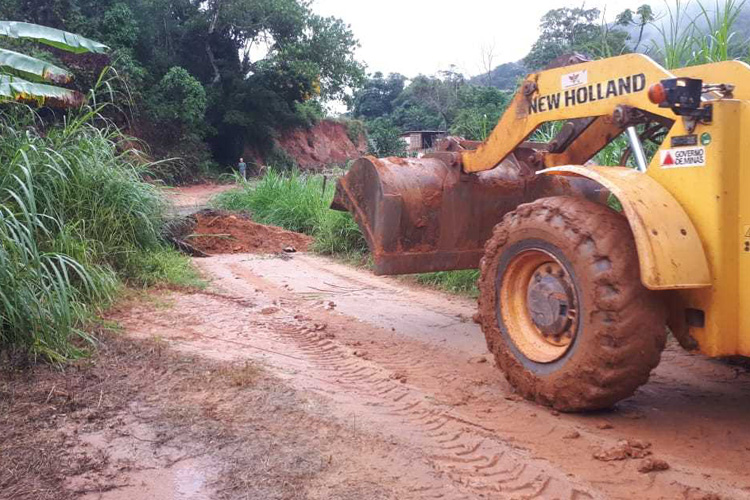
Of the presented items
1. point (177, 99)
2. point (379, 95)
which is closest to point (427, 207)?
point (177, 99)

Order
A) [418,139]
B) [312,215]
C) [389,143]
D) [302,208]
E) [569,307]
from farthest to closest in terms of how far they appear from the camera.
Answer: [418,139] → [389,143] → [302,208] → [312,215] → [569,307]

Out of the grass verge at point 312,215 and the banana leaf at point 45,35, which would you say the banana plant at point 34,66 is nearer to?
the banana leaf at point 45,35

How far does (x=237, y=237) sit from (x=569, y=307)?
28.2 ft

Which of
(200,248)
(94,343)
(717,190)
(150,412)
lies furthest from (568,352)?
(200,248)

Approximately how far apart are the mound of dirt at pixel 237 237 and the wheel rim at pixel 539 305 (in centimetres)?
729

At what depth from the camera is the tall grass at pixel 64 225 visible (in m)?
4.31

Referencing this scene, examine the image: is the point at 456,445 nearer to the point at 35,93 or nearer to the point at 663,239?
the point at 663,239

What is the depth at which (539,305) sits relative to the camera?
3787 mm

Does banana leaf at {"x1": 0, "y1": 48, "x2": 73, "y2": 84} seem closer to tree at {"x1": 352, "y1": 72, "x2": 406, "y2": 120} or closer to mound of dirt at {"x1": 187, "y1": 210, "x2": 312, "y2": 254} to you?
mound of dirt at {"x1": 187, "y1": 210, "x2": 312, "y2": 254}

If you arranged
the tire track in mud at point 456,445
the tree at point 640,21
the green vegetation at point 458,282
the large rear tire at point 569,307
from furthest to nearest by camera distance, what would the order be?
the green vegetation at point 458,282 < the tree at point 640,21 < the large rear tire at point 569,307 < the tire track in mud at point 456,445

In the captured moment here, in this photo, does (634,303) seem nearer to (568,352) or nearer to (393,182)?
(568,352)

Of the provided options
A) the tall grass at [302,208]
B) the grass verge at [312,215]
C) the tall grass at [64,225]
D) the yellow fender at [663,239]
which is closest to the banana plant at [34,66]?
the tall grass at [64,225]

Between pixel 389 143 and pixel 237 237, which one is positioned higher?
pixel 389 143

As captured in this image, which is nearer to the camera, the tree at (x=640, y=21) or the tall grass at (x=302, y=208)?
the tree at (x=640, y=21)
